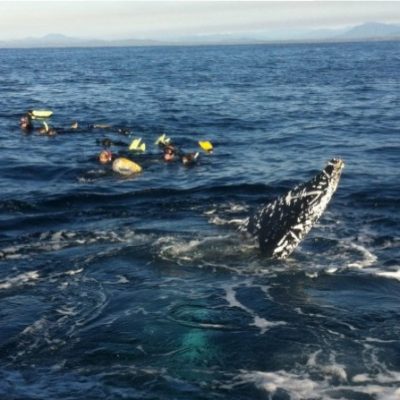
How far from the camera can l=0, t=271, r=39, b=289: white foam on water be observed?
15.1 m

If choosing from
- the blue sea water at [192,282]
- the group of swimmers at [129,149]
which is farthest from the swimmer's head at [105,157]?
the blue sea water at [192,282]

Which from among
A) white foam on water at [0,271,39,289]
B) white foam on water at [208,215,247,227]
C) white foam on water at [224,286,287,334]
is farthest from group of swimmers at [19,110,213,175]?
white foam on water at [224,286,287,334]

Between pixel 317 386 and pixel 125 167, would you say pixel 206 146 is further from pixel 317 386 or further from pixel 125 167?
pixel 317 386

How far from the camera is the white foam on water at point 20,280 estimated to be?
594 inches

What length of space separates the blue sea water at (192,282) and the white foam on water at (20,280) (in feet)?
0.22

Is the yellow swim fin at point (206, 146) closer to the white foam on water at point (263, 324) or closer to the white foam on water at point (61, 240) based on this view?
the white foam on water at point (61, 240)

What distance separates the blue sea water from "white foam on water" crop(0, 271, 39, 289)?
2.6 inches

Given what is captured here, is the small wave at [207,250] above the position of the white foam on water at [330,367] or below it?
above

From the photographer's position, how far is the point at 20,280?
1544 cm

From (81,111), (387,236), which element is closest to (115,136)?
(81,111)

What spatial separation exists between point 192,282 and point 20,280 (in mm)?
4471

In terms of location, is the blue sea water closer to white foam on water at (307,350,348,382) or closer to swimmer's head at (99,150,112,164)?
white foam on water at (307,350,348,382)

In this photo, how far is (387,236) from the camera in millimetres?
19109

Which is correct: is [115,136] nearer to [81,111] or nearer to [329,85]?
[81,111]
